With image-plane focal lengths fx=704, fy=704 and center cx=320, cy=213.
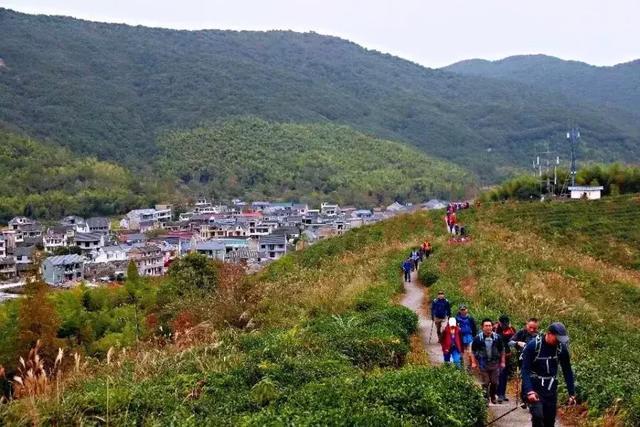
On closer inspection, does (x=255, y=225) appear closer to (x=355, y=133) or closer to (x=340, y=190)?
(x=340, y=190)

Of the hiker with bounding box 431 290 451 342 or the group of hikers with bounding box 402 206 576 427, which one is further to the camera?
the hiker with bounding box 431 290 451 342

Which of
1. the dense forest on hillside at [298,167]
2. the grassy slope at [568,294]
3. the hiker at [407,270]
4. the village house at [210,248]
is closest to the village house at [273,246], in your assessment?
the village house at [210,248]

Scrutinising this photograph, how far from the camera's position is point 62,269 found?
61.1 m

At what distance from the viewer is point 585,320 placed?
1353 centimetres

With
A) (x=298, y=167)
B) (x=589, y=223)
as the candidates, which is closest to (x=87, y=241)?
(x=298, y=167)

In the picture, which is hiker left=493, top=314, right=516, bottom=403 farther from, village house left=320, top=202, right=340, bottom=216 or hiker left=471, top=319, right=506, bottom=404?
village house left=320, top=202, right=340, bottom=216

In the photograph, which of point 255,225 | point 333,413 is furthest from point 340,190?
point 333,413

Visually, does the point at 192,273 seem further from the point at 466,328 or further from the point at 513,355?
the point at 513,355

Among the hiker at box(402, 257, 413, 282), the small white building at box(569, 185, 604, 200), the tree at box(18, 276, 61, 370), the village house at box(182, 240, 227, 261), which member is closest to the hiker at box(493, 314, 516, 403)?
the hiker at box(402, 257, 413, 282)

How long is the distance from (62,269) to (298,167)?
6795cm

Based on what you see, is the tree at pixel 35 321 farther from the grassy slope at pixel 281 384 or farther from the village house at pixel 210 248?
the village house at pixel 210 248

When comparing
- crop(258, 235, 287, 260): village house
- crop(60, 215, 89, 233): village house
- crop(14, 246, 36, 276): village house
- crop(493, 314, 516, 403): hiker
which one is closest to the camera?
crop(493, 314, 516, 403): hiker

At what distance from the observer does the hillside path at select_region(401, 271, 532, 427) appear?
8009 mm

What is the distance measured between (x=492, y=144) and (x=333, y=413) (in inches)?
6806
